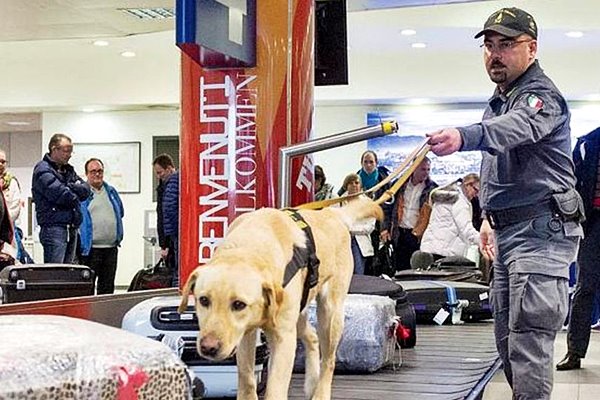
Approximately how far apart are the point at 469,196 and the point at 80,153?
293 inches

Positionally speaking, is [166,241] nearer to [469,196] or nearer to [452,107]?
[469,196]

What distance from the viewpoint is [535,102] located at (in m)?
2.73

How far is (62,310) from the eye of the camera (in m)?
3.57

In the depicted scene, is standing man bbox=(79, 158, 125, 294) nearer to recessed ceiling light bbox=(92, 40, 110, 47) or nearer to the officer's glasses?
recessed ceiling light bbox=(92, 40, 110, 47)

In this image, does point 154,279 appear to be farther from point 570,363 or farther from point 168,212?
point 570,363

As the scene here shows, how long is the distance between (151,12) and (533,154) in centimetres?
618

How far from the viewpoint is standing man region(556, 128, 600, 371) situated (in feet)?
18.0

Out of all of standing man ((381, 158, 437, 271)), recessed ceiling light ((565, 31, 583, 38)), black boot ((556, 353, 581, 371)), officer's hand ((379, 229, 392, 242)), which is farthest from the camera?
recessed ceiling light ((565, 31, 583, 38))

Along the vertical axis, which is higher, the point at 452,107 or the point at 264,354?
the point at 452,107

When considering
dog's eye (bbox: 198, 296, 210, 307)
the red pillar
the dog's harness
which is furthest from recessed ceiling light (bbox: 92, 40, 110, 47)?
dog's eye (bbox: 198, 296, 210, 307)

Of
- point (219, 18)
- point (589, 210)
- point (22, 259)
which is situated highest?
point (219, 18)

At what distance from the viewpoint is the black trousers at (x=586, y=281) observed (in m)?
5.48

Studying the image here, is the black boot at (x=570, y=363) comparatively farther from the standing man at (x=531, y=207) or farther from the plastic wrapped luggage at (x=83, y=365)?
the plastic wrapped luggage at (x=83, y=365)

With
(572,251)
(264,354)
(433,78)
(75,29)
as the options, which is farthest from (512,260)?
(433,78)
